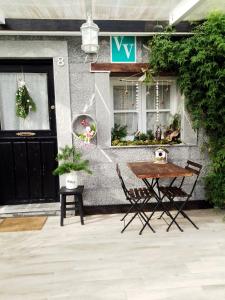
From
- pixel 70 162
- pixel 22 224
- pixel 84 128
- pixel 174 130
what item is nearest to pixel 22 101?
pixel 84 128

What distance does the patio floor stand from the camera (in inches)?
93.4

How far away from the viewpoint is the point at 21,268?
9.02ft

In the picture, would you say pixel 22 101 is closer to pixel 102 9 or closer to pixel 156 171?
pixel 102 9

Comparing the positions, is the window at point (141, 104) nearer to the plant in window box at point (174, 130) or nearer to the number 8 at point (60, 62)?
the plant in window box at point (174, 130)

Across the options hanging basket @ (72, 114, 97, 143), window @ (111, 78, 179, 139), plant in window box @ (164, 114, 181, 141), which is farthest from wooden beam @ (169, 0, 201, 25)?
hanging basket @ (72, 114, 97, 143)

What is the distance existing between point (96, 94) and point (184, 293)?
288cm

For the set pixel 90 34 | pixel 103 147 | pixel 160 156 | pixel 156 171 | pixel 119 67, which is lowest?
pixel 156 171

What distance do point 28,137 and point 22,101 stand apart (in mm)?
587

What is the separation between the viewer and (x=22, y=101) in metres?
4.19

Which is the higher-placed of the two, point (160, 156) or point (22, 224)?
point (160, 156)

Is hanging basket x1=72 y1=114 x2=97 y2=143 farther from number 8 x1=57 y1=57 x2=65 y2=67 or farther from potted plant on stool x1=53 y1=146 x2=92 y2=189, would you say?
number 8 x1=57 y1=57 x2=65 y2=67

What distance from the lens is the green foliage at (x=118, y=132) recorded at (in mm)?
4320

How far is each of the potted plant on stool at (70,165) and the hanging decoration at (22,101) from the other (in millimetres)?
899

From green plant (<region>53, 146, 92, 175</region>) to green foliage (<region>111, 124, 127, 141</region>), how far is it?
2.15 ft
